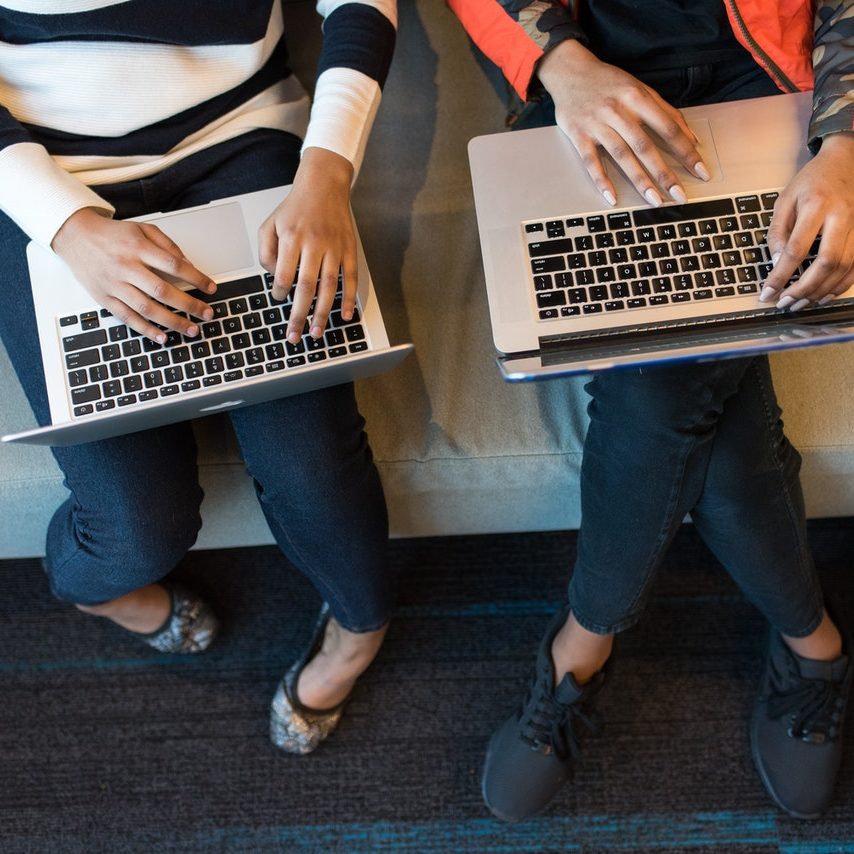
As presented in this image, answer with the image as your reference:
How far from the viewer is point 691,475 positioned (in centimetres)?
97

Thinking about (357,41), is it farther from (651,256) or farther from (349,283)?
(651,256)

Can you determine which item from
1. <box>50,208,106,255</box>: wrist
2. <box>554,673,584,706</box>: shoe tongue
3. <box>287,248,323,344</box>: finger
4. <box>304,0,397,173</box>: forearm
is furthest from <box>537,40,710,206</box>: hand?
<box>554,673,584,706</box>: shoe tongue

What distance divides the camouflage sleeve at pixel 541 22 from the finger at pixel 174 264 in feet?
1.62

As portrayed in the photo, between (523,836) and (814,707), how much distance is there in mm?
464

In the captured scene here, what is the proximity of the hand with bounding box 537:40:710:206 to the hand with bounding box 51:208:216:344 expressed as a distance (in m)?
0.45

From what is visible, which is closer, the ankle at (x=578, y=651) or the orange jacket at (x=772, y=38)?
the orange jacket at (x=772, y=38)

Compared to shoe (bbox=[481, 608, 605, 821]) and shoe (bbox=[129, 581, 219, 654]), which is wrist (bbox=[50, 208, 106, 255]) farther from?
shoe (bbox=[481, 608, 605, 821])

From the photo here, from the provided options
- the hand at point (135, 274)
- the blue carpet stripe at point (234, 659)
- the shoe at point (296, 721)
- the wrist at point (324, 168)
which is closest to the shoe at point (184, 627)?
the blue carpet stripe at point (234, 659)

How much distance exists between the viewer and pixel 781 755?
1.18 m

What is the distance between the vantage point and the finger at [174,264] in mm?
869

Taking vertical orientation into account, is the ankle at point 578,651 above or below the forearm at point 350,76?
below

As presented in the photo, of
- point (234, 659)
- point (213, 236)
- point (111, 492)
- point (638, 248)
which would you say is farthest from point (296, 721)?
point (638, 248)

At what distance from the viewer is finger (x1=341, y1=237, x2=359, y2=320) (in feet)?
2.88

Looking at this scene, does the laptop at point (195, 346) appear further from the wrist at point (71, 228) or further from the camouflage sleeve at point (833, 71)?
the camouflage sleeve at point (833, 71)
